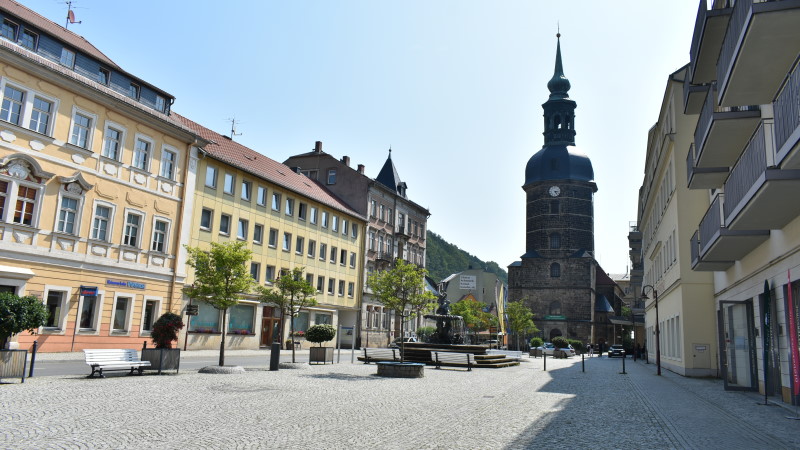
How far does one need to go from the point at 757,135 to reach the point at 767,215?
1.84m

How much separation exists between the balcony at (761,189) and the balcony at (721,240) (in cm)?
84

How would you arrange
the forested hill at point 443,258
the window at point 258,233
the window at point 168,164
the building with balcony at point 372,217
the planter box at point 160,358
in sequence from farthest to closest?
the forested hill at point 443,258 → the building with balcony at point 372,217 → the window at point 258,233 → the window at point 168,164 → the planter box at point 160,358

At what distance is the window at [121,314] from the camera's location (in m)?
27.0

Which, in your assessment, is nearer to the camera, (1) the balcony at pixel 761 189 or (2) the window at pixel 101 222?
(1) the balcony at pixel 761 189

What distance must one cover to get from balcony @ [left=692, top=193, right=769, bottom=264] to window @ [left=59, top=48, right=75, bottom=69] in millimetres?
25303

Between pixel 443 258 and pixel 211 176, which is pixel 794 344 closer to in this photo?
pixel 211 176

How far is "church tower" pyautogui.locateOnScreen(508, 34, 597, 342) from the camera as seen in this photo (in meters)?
78.0

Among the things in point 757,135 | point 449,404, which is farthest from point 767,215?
point 449,404

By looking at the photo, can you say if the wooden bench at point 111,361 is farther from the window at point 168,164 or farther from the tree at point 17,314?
the window at point 168,164

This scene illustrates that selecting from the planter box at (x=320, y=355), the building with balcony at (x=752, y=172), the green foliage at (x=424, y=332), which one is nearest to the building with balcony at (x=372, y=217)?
the green foliage at (x=424, y=332)

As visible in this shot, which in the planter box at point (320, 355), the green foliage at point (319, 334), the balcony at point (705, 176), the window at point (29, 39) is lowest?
the planter box at point (320, 355)

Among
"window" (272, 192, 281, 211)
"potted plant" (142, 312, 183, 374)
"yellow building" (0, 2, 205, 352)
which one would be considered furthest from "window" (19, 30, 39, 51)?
"window" (272, 192, 281, 211)

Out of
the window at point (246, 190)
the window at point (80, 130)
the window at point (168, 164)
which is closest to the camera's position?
the window at point (80, 130)

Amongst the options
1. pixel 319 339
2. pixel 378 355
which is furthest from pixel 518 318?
pixel 319 339
